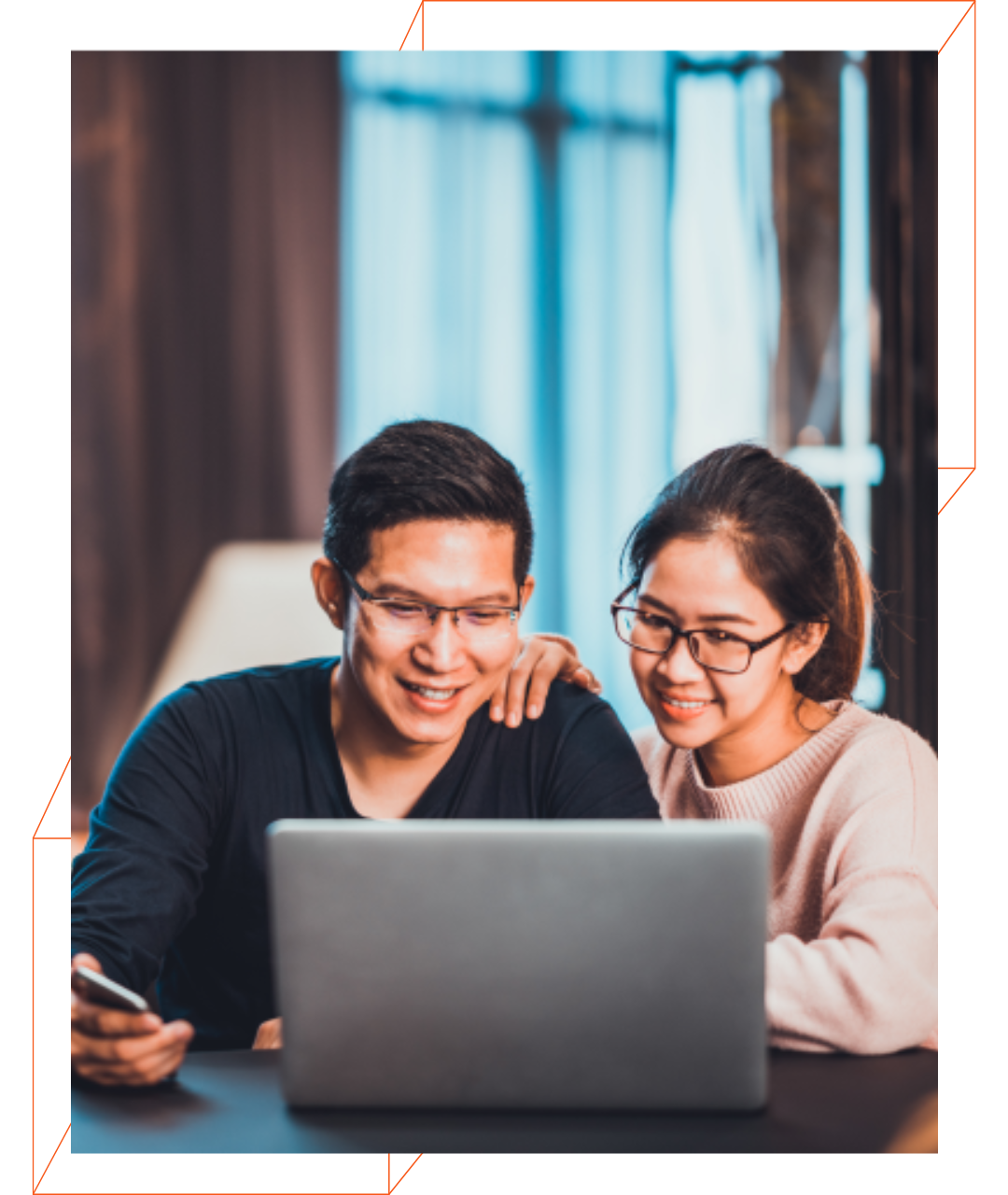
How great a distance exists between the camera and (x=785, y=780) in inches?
51.8

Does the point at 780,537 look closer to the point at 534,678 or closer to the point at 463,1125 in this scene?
the point at 534,678

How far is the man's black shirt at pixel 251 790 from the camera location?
120 centimetres

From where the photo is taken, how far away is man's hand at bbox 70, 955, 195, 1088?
92 cm

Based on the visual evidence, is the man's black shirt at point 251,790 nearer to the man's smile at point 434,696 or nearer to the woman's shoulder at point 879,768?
the man's smile at point 434,696

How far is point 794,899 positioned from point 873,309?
1.60 m

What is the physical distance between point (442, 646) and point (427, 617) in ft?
0.13

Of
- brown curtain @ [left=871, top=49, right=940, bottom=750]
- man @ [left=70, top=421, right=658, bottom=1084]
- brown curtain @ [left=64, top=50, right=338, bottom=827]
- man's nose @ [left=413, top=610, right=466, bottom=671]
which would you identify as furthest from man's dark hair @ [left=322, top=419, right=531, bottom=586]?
brown curtain @ [left=64, top=50, right=338, bottom=827]

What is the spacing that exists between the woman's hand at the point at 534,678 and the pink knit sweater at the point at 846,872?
16cm

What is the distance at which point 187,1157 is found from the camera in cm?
88

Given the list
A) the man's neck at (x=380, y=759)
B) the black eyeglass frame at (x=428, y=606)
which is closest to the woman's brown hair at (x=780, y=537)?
the black eyeglass frame at (x=428, y=606)

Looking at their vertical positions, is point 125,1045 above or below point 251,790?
below
